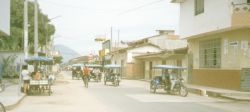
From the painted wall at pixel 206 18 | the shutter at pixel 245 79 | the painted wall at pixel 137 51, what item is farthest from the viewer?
the painted wall at pixel 137 51

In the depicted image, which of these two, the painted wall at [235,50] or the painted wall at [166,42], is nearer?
the painted wall at [235,50]

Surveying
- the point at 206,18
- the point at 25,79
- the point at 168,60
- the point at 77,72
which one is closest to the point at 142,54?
the point at 77,72

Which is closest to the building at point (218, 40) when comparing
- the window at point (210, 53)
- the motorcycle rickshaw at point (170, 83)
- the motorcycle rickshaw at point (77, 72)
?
the window at point (210, 53)

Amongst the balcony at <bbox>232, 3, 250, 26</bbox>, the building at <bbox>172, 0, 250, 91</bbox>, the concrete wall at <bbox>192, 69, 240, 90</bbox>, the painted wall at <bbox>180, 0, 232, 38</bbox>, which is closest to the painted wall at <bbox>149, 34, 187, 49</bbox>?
the painted wall at <bbox>180, 0, 232, 38</bbox>

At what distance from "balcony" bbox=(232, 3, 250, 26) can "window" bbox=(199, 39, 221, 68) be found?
17.8ft

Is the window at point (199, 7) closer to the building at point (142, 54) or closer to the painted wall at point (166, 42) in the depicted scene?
the building at point (142, 54)

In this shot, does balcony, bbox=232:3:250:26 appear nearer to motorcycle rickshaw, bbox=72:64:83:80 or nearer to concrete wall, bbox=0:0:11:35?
concrete wall, bbox=0:0:11:35

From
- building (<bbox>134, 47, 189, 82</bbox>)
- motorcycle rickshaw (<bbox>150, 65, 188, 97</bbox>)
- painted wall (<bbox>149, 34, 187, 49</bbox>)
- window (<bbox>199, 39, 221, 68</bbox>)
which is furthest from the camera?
painted wall (<bbox>149, 34, 187, 49</bbox>)

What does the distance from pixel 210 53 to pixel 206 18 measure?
3.21 m

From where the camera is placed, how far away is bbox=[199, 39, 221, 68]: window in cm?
3334

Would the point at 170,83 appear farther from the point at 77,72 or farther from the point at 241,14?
the point at 77,72

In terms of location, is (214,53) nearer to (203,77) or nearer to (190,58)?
(203,77)

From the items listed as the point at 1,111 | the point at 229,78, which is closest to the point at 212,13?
the point at 229,78

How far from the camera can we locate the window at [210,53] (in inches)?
1313
